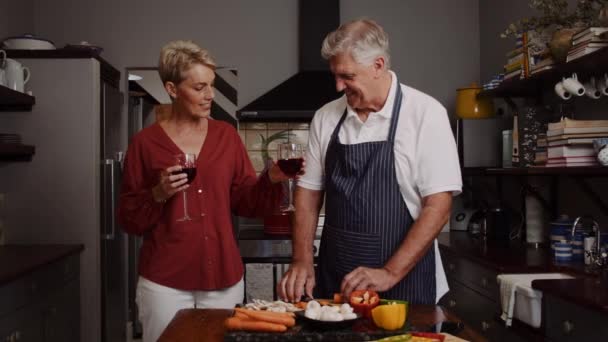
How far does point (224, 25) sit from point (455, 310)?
2.66 meters

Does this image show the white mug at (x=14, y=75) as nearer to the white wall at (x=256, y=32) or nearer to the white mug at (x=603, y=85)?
the white wall at (x=256, y=32)

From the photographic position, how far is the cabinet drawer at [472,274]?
3.14 m

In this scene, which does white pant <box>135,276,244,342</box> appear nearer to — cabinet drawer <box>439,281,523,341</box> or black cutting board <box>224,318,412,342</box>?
black cutting board <box>224,318,412,342</box>

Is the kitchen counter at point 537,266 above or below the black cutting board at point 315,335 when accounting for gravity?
below

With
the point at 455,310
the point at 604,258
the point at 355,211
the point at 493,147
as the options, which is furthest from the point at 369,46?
the point at 493,147

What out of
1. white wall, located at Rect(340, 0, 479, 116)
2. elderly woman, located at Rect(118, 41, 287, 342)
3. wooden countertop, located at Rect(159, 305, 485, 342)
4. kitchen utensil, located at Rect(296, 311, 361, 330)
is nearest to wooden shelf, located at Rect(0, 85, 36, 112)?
elderly woman, located at Rect(118, 41, 287, 342)

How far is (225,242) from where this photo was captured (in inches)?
89.0

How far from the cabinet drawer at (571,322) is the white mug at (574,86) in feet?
3.48

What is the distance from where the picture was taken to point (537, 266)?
2.93 m

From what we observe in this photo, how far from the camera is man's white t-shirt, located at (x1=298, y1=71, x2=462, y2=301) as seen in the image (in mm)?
2025

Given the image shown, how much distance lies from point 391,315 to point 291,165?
2.09 ft

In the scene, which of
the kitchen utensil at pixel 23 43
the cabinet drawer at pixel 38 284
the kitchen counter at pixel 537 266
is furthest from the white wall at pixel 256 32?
the cabinet drawer at pixel 38 284

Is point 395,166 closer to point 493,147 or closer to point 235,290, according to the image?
point 235,290

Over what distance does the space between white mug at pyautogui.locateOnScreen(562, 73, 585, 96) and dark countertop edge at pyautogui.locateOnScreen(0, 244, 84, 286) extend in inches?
104
